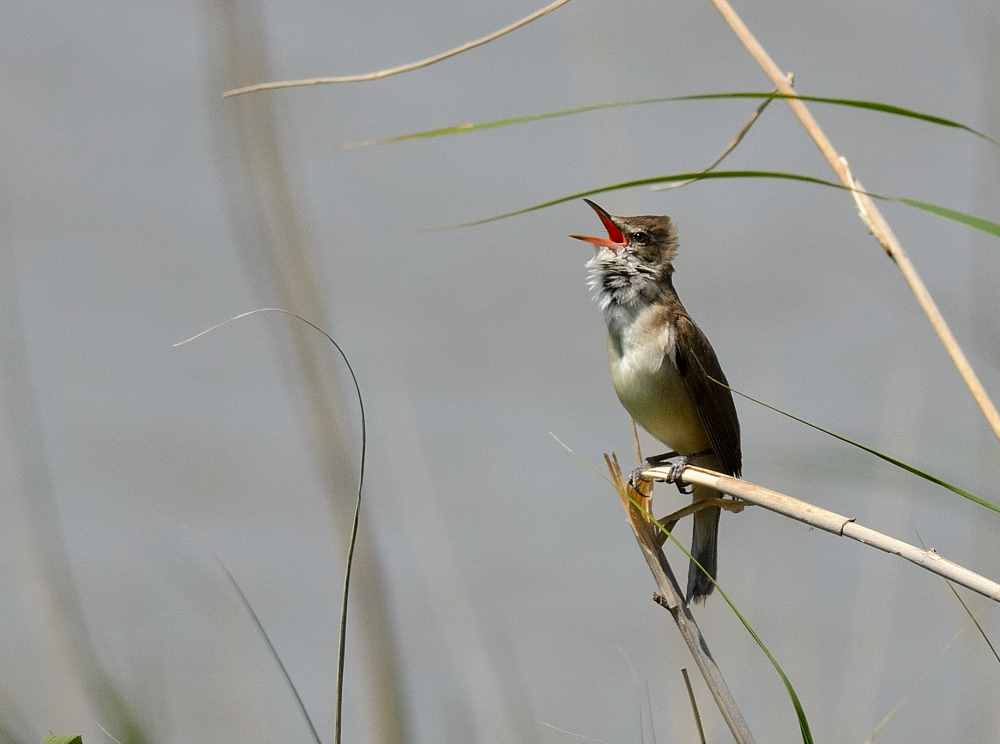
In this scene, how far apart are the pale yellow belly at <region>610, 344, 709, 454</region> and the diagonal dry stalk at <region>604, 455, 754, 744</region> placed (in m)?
1.04

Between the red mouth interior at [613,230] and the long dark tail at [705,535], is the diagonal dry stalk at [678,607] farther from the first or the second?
the red mouth interior at [613,230]

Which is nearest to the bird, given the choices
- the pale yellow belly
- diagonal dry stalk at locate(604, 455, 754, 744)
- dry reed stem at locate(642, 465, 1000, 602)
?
the pale yellow belly

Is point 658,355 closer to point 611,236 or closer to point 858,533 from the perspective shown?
point 611,236

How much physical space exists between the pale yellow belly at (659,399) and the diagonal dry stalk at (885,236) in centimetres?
120

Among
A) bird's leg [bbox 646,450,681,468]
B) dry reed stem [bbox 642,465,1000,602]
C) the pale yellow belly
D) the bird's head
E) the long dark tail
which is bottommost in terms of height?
the long dark tail

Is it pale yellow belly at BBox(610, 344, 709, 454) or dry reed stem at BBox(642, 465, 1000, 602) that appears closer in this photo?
dry reed stem at BBox(642, 465, 1000, 602)

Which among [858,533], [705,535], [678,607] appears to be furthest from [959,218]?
[705,535]

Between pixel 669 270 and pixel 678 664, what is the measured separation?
852mm

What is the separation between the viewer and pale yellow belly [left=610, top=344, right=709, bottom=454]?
2580 millimetres

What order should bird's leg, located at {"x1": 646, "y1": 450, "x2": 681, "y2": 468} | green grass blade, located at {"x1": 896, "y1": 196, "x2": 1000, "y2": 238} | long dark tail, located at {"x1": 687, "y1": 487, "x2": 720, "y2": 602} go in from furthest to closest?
bird's leg, located at {"x1": 646, "y1": 450, "x2": 681, "y2": 468}, long dark tail, located at {"x1": 687, "y1": 487, "x2": 720, "y2": 602}, green grass blade, located at {"x1": 896, "y1": 196, "x2": 1000, "y2": 238}

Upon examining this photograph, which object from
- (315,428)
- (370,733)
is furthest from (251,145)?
(370,733)

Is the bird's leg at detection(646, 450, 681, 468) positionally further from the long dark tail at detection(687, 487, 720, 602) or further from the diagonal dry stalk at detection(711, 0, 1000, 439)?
the diagonal dry stalk at detection(711, 0, 1000, 439)

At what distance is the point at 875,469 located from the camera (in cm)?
139

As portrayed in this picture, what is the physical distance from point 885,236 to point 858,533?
1.17 feet
